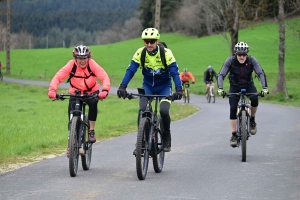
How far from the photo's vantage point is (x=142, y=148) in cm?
919

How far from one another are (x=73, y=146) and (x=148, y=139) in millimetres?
966

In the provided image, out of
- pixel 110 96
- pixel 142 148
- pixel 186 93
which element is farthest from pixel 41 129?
pixel 110 96

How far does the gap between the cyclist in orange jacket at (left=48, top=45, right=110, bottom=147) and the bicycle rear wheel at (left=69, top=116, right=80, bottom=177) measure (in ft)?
1.50

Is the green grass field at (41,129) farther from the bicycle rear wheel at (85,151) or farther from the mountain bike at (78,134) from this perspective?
the mountain bike at (78,134)

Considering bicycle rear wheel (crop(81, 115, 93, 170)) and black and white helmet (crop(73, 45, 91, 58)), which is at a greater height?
black and white helmet (crop(73, 45, 91, 58))

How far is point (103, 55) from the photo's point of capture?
95.3 m

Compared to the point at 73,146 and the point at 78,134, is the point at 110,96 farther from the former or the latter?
the point at 73,146

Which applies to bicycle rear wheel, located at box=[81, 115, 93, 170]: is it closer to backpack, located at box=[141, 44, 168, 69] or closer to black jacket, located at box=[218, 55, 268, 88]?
backpack, located at box=[141, 44, 168, 69]

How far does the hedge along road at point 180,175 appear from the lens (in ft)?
26.6

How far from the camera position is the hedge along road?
809 centimetres

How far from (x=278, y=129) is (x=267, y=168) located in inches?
305

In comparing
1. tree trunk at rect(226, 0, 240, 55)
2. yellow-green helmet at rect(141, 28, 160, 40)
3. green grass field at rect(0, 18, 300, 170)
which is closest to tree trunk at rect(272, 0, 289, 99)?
green grass field at rect(0, 18, 300, 170)

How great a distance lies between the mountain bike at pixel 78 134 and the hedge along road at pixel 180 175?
0.17 m

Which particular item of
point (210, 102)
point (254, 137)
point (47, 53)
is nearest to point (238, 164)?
point (254, 137)
